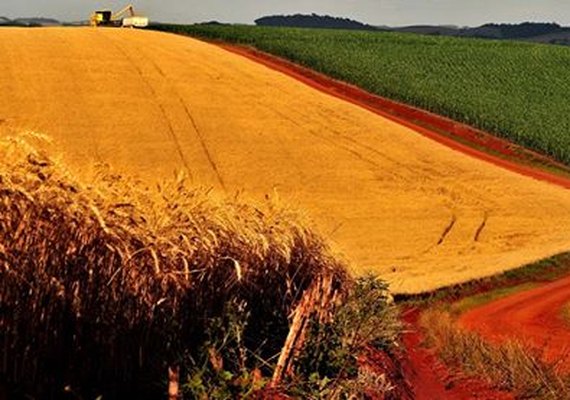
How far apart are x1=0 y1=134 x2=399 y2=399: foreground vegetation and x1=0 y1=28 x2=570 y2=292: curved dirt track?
13.0m

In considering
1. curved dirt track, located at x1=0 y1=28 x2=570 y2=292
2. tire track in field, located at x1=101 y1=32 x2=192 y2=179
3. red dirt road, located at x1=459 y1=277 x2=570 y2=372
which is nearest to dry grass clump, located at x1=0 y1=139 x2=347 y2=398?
red dirt road, located at x1=459 y1=277 x2=570 y2=372

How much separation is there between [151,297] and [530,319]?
13.9 meters

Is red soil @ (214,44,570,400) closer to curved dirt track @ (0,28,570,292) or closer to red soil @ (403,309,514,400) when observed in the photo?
red soil @ (403,309,514,400)

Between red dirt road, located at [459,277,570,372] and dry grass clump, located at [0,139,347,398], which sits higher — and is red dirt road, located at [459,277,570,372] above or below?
below

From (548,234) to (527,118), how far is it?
95.8ft

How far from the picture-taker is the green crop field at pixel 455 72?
5788cm

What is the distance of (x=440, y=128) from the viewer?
2143 inches

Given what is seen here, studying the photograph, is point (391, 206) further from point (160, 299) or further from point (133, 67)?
point (160, 299)

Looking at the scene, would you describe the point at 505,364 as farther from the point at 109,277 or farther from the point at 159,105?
the point at 159,105

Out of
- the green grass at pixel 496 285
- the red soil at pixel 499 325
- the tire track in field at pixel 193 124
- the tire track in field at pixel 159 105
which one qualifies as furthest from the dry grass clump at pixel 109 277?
the tire track in field at pixel 193 124

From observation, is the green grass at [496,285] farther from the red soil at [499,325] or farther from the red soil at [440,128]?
the red soil at [440,128]

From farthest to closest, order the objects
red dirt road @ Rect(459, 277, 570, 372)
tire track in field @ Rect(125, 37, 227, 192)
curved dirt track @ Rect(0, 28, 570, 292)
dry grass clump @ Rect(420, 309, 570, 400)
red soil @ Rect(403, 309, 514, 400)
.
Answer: tire track in field @ Rect(125, 37, 227, 192), curved dirt track @ Rect(0, 28, 570, 292), red dirt road @ Rect(459, 277, 570, 372), red soil @ Rect(403, 309, 514, 400), dry grass clump @ Rect(420, 309, 570, 400)

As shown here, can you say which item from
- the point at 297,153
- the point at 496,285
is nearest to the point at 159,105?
the point at 297,153

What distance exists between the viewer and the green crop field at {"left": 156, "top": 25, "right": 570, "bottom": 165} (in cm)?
5788
